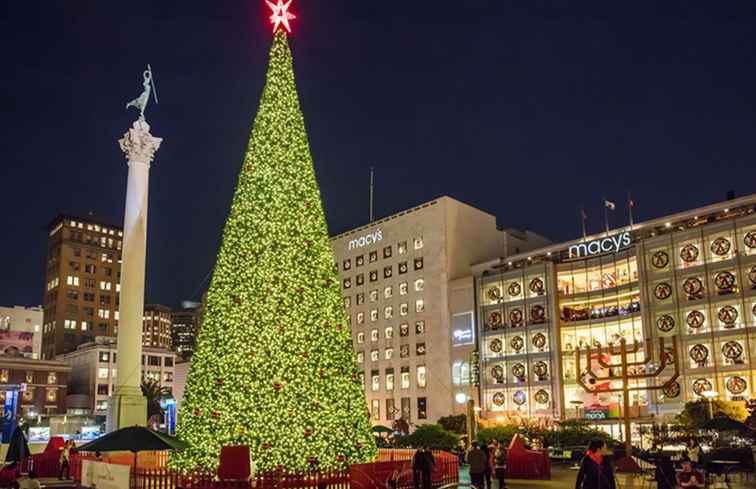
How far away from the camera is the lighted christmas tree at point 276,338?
19688 mm

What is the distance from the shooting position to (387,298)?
326 ft

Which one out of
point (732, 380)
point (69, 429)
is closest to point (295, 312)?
point (69, 429)

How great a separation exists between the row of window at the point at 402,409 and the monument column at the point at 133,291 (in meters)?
57.8

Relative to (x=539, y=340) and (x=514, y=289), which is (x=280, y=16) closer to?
(x=539, y=340)

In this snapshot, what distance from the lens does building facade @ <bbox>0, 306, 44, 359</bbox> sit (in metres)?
119

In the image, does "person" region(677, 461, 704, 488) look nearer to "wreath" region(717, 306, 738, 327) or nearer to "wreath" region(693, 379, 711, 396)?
"wreath" region(693, 379, 711, 396)

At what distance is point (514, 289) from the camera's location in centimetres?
8300

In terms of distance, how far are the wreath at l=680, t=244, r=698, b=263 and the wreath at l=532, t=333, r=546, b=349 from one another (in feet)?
59.3

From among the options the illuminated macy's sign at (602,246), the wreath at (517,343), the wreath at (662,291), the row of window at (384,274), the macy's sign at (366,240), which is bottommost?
the wreath at (517,343)

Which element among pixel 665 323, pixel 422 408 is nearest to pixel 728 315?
pixel 665 323

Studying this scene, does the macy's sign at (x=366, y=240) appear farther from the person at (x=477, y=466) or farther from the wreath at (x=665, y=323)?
the person at (x=477, y=466)

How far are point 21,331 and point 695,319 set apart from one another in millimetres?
108969

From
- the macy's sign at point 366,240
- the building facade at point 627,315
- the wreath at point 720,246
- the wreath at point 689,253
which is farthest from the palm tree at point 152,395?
the wreath at point 720,246

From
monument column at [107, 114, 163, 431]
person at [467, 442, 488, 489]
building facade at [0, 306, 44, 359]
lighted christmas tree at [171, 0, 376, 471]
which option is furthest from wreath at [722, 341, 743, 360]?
building facade at [0, 306, 44, 359]
